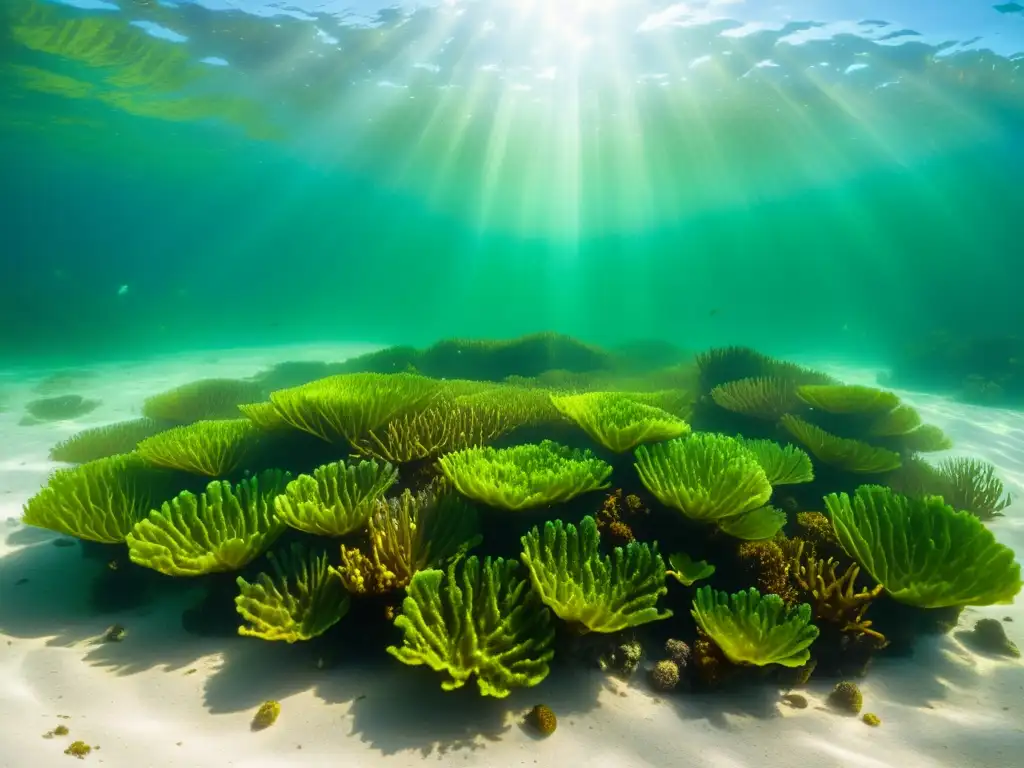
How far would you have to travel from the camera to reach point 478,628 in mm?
3070

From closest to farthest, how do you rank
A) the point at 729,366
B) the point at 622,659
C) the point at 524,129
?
the point at 622,659, the point at 729,366, the point at 524,129

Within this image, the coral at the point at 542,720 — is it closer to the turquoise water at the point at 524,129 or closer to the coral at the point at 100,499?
the coral at the point at 100,499

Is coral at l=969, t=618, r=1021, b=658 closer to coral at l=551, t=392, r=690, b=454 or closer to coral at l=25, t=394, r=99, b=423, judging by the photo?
coral at l=551, t=392, r=690, b=454

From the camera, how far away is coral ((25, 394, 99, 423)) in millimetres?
11586

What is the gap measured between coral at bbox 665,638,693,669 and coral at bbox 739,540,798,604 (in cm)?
73

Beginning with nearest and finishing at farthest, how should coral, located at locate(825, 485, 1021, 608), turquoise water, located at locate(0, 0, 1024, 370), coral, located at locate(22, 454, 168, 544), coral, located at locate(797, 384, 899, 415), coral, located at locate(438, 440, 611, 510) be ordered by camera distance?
coral, located at locate(825, 485, 1021, 608), coral, located at locate(438, 440, 611, 510), coral, located at locate(22, 454, 168, 544), coral, located at locate(797, 384, 899, 415), turquoise water, located at locate(0, 0, 1024, 370)

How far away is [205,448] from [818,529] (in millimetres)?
5243

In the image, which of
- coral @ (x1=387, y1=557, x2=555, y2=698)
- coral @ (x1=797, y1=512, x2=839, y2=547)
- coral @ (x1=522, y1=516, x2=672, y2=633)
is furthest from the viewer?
coral @ (x1=797, y1=512, x2=839, y2=547)

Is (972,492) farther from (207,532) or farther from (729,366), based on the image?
(207,532)

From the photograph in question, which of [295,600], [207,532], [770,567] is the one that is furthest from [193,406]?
[770,567]

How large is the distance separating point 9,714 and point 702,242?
9404cm

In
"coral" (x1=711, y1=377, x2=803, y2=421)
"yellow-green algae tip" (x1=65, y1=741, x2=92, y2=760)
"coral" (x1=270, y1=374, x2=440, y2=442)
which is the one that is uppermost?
"coral" (x1=270, y1=374, x2=440, y2=442)

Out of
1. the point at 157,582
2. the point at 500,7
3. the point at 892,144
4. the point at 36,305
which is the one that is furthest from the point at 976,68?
the point at 36,305

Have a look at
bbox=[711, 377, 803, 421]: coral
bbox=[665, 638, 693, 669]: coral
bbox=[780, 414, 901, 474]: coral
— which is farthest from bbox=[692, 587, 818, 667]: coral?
bbox=[711, 377, 803, 421]: coral
